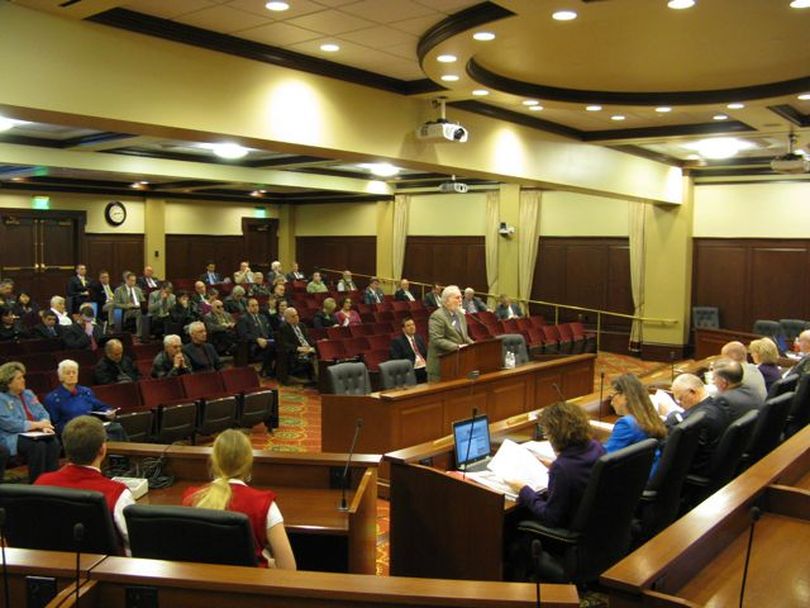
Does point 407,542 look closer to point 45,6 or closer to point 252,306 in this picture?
point 45,6

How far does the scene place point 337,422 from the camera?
6.31m

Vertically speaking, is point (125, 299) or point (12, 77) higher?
point (12, 77)

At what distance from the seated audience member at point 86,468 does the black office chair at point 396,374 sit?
13.4 feet

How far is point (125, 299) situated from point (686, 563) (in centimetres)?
1227

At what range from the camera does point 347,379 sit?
6.93 metres

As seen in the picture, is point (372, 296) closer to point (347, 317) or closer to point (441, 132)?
point (347, 317)

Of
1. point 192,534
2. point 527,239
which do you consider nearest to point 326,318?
point 527,239

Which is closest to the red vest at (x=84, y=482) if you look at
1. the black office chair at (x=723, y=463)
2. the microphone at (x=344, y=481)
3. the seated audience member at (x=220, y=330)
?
the microphone at (x=344, y=481)

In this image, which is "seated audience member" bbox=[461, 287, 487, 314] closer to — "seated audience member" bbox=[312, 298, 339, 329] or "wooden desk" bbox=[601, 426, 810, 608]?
"seated audience member" bbox=[312, 298, 339, 329]

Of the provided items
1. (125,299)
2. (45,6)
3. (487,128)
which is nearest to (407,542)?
(45,6)

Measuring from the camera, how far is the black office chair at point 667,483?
12.6 feet

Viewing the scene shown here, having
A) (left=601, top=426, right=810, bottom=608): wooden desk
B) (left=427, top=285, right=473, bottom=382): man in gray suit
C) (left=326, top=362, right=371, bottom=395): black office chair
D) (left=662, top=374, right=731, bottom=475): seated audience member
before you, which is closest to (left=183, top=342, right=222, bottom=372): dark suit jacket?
(left=326, top=362, right=371, bottom=395): black office chair

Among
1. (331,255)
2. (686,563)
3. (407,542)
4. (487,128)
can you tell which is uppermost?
(487,128)

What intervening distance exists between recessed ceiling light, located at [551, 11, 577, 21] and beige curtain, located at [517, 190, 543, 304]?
11119 millimetres
